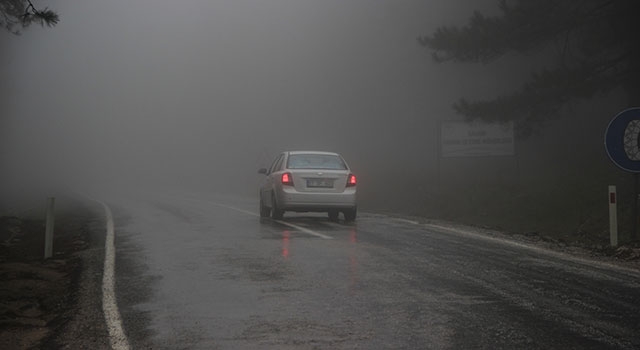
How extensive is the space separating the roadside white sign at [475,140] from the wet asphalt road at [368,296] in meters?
13.7

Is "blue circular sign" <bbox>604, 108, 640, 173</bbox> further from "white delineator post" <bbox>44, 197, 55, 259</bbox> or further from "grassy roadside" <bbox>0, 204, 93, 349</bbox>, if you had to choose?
"white delineator post" <bbox>44, 197, 55, 259</bbox>

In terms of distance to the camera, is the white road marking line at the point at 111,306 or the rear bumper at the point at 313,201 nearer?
the white road marking line at the point at 111,306

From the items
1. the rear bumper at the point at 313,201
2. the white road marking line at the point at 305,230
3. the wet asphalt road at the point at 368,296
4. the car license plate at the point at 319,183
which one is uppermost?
the car license plate at the point at 319,183

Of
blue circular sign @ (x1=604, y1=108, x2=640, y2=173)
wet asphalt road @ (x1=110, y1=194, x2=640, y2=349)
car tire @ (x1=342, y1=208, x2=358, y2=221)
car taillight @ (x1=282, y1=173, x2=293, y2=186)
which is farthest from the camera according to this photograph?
car tire @ (x1=342, y1=208, x2=358, y2=221)

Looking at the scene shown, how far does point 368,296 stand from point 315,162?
370 inches

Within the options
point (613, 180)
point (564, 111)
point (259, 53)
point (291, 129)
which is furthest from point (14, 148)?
point (613, 180)

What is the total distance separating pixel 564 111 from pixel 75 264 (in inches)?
1118

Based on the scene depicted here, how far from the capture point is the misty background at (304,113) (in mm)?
22988

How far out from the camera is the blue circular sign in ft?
35.2

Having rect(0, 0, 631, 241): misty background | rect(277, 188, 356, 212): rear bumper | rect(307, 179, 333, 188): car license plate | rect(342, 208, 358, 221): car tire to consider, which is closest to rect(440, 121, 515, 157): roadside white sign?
rect(0, 0, 631, 241): misty background

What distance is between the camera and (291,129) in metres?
71.1

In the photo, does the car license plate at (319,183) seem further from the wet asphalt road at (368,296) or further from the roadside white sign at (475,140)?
the roadside white sign at (475,140)

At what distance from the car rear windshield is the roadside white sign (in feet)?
32.8

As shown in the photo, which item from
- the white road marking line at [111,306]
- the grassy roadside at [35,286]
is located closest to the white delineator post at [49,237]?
the grassy roadside at [35,286]
